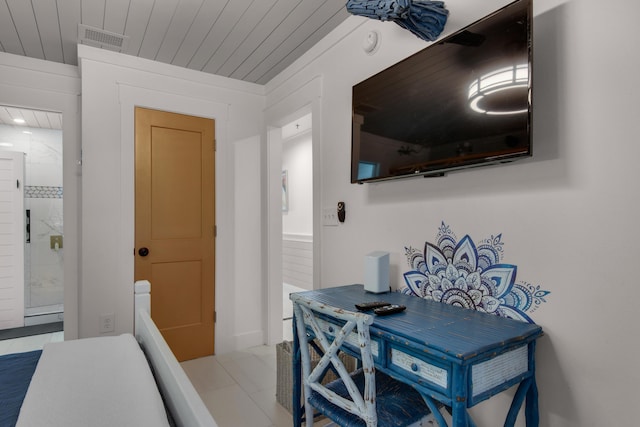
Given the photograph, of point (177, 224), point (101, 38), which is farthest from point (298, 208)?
point (101, 38)

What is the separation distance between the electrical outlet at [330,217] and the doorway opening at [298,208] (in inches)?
95.2

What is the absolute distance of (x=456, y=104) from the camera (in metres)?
1.42

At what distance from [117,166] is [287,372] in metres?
2.00

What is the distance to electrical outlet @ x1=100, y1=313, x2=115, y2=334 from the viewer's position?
2.60 meters

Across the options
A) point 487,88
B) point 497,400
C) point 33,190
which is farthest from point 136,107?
point 497,400

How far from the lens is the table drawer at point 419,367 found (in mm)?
1089

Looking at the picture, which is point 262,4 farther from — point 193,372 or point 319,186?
point 193,372

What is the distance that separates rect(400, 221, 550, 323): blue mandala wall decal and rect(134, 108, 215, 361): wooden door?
194 cm

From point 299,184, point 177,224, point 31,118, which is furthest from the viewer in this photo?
point 299,184

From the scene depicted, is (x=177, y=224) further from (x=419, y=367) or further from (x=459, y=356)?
(x=459, y=356)

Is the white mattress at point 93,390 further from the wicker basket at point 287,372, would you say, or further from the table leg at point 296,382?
the wicker basket at point 287,372

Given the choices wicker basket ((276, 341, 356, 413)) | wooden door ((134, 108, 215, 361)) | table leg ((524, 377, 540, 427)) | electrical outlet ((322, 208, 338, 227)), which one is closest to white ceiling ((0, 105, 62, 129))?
wooden door ((134, 108, 215, 361))

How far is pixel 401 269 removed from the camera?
183cm

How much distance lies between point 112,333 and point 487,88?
293cm
